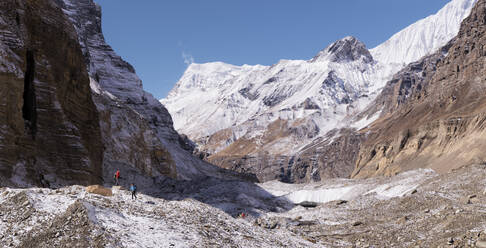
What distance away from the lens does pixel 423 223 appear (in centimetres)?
2581

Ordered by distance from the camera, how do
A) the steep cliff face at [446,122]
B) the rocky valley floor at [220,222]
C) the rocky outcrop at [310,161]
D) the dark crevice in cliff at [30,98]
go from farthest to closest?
the rocky outcrop at [310,161]
the steep cliff face at [446,122]
the dark crevice in cliff at [30,98]
the rocky valley floor at [220,222]

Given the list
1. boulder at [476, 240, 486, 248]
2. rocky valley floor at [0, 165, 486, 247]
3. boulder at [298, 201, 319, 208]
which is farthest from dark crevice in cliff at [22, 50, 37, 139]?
boulder at [298, 201, 319, 208]

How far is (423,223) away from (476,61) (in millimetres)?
92577

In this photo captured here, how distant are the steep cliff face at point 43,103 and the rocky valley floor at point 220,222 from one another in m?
10.2

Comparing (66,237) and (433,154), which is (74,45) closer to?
(66,237)

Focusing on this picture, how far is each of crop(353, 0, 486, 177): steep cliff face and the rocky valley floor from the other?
35842 millimetres

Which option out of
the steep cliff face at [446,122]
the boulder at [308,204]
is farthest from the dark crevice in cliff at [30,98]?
the steep cliff face at [446,122]

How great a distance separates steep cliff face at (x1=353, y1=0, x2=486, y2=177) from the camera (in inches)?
3263

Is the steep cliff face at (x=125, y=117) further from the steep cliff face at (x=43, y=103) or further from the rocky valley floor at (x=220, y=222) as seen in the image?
the rocky valley floor at (x=220, y=222)

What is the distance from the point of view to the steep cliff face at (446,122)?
272 feet

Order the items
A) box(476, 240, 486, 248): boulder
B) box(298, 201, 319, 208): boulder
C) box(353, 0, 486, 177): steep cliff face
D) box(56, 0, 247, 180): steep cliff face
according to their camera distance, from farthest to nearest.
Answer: box(353, 0, 486, 177): steep cliff face, box(298, 201, 319, 208): boulder, box(56, 0, 247, 180): steep cliff face, box(476, 240, 486, 248): boulder

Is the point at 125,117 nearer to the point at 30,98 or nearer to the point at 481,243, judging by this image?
the point at 30,98

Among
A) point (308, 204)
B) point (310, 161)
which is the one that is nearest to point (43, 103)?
point (308, 204)

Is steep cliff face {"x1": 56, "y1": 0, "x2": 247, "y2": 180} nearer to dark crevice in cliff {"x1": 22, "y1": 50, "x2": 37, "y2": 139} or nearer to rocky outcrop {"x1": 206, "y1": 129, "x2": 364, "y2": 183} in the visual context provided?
dark crevice in cliff {"x1": 22, "y1": 50, "x2": 37, "y2": 139}
